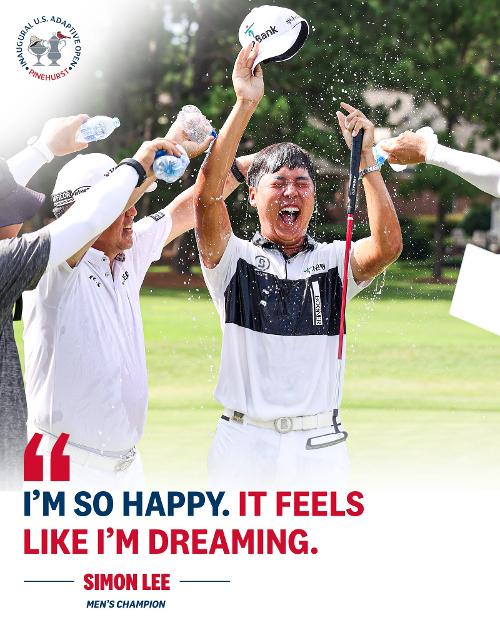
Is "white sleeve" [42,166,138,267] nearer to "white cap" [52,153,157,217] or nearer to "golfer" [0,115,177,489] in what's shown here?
"golfer" [0,115,177,489]

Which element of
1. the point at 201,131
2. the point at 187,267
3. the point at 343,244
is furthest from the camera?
the point at 187,267

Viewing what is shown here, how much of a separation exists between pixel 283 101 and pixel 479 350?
1241 centimetres

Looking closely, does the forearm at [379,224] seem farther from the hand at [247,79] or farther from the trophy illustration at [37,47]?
the trophy illustration at [37,47]

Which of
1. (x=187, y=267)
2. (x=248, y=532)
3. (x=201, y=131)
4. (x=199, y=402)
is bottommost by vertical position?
(x=187, y=267)

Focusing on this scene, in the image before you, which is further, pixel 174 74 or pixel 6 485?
pixel 174 74

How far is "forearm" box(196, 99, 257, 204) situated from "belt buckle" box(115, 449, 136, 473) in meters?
1.22

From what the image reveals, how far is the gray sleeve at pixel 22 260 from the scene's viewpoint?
13.4 feet

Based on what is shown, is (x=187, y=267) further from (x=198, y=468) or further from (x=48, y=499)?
(x=48, y=499)

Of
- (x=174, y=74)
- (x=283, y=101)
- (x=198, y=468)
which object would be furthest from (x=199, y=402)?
(x=174, y=74)

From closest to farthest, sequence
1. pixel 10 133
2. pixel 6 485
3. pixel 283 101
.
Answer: pixel 6 485 < pixel 283 101 < pixel 10 133

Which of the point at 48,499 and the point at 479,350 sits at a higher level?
the point at 48,499

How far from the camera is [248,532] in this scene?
5.34 metres

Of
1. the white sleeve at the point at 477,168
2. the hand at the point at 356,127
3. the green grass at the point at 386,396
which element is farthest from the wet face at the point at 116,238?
the green grass at the point at 386,396

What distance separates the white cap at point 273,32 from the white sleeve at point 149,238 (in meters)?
1.07
